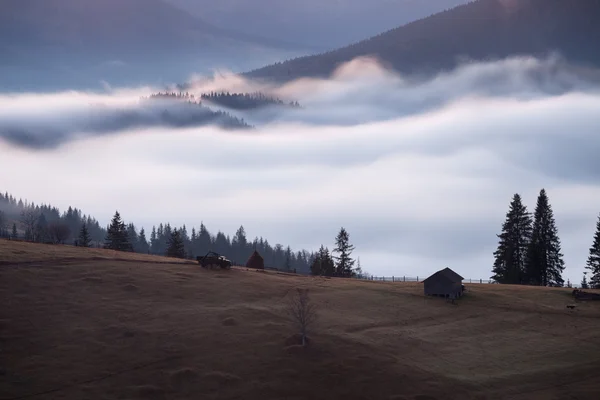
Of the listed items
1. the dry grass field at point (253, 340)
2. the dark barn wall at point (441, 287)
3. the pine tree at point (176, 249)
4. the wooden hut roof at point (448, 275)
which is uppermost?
the pine tree at point (176, 249)

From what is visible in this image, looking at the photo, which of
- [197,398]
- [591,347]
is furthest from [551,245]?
[197,398]

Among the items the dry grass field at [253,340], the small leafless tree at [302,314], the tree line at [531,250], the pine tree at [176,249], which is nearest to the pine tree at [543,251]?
the tree line at [531,250]

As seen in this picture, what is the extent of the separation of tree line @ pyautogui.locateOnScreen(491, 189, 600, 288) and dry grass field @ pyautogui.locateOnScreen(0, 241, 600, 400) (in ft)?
98.5

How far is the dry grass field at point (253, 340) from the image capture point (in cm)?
5609

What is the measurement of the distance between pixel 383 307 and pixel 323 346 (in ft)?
69.9

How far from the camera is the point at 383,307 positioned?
84.4 metres

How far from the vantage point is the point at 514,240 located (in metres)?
126

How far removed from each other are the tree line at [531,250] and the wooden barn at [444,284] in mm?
34471

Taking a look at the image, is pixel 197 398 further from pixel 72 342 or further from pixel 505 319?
pixel 505 319

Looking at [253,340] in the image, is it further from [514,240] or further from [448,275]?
[514,240]

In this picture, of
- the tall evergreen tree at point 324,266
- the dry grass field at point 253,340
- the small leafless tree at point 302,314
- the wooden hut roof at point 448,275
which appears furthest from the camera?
the tall evergreen tree at point 324,266

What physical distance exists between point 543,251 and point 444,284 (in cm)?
4088

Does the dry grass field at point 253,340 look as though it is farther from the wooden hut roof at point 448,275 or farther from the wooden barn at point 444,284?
the wooden hut roof at point 448,275

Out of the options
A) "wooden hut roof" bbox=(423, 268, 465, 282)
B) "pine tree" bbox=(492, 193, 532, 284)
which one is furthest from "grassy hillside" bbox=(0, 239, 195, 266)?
"pine tree" bbox=(492, 193, 532, 284)
